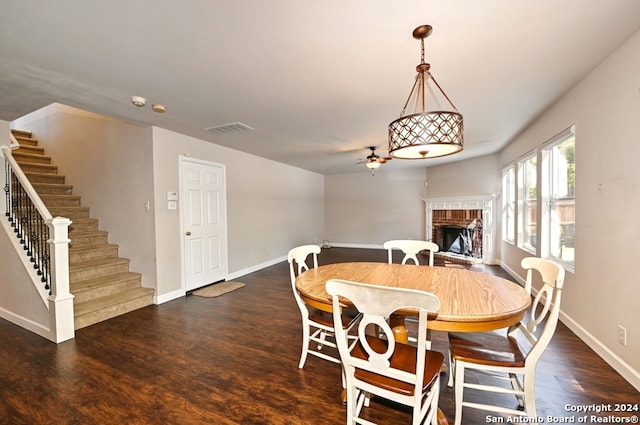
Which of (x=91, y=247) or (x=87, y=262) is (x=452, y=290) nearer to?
(x=87, y=262)

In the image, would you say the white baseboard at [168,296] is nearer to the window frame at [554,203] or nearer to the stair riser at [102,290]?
the stair riser at [102,290]

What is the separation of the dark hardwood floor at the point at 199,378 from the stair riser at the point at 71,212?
5.27ft

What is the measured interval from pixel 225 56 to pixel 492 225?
19.8 ft

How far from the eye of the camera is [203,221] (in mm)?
4469

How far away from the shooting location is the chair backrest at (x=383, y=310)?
45.9 inches

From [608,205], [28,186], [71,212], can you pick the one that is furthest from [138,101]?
[608,205]

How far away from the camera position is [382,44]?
6.14 ft

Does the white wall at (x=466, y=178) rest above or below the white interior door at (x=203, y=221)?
above

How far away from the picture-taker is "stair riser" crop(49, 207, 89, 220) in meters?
4.05

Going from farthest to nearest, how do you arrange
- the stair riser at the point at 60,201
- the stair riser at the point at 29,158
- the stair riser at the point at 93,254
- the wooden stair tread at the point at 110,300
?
the stair riser at the point at 29,158
the stair riser at the point at 60,201
the stair riser at the point at 93,254
the wooden stair tread at the point at 110,300

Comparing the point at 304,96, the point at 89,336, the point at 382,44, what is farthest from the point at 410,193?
the point at 89,336

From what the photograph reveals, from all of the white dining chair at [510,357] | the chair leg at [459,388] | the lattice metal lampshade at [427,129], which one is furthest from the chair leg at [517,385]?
the lattice metal lampshade at [427,129]

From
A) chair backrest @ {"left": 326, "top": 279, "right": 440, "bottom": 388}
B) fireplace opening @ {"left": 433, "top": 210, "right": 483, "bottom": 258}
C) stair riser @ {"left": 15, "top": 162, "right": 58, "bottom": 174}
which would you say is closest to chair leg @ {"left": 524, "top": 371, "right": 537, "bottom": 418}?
chair backrest @ {"left": 326, "top": 279, "right": 440, "bottom": 388}

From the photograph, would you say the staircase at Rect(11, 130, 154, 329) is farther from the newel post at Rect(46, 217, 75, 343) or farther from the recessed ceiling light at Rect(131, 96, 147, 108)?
the recessed ceiling light at Rect(131, 96, 147, 108)
